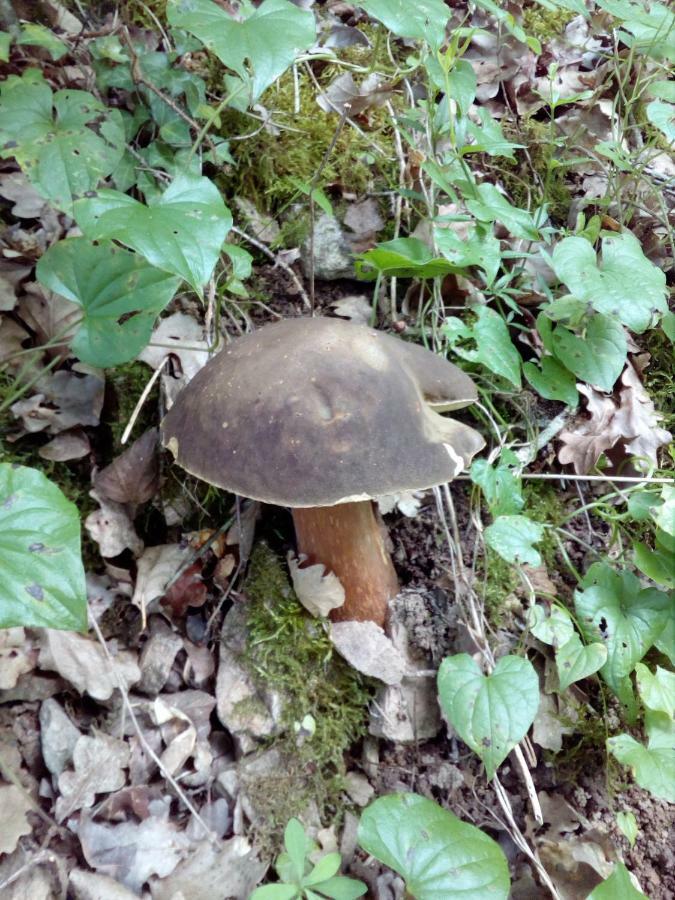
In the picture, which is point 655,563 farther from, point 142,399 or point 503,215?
point 142,399

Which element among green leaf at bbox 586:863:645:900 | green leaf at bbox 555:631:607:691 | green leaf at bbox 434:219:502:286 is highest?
green leaf at bbox 434:219:502:286

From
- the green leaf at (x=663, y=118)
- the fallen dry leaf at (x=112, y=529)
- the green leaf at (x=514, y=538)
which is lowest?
the fallen dry leaf at (x=112, y=529)

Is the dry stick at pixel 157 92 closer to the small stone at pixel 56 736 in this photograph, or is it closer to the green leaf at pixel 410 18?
the green leaf at pixel 410 18

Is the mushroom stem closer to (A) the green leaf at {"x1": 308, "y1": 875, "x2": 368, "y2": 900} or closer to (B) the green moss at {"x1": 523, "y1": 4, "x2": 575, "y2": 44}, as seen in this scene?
(A) the green leaf at {"x1": 308, "y1": 875, "x2": 368, "y2": 900}

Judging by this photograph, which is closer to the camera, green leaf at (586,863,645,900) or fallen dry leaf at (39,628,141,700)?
green leaf at (586,863,645,900)

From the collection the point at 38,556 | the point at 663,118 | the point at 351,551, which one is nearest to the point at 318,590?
the point at 351,551

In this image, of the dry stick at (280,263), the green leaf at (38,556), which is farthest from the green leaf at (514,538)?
the dry stick at (280,263)

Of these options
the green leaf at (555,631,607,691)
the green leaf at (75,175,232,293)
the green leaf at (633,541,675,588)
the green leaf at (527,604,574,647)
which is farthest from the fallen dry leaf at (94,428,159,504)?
the green leaf at (633,541,675,588)
